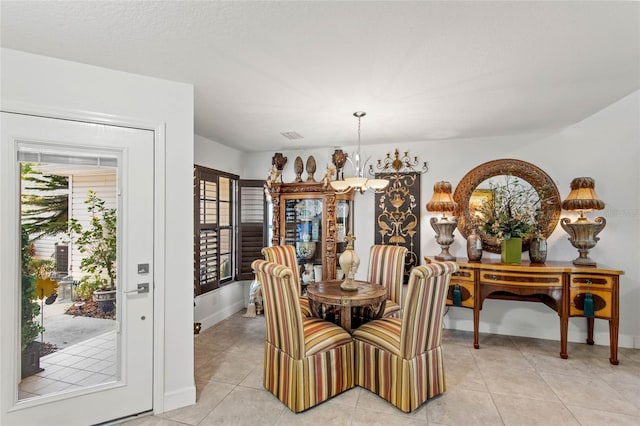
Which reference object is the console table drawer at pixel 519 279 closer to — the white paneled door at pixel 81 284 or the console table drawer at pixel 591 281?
the console table drawer at pixel 591 281

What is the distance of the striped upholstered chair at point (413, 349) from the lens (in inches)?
89.4

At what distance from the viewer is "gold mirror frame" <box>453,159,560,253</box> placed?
3781 millimetres

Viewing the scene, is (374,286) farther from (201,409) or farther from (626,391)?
(626,391)

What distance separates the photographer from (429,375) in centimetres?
246


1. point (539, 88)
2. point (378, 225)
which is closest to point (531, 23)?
point (539, 88)

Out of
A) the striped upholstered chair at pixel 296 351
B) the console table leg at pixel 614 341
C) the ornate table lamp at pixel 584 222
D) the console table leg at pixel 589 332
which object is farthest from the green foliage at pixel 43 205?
the console table leg at pixel 589 332

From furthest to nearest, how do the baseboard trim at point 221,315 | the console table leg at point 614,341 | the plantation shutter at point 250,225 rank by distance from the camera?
the plantation shutter at point 250,225
the baseboard trim at point 221,315
the console table leg at point 614,341

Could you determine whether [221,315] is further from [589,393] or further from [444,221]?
[589,393]

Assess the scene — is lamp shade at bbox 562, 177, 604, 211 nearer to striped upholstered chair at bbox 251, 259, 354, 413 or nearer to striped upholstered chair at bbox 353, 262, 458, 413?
striped upholstered chair at bbox 353, 262, 458, 413

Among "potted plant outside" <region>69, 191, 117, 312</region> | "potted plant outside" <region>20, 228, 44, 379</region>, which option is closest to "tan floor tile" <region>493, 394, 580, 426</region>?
"potted plant outside" <region>69, 191, 117, 312</region>

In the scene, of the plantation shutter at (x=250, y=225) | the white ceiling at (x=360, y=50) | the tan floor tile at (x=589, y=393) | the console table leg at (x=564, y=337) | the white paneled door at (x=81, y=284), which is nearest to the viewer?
the white ceiling at (x=360, y=50)

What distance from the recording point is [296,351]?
7.72 ft

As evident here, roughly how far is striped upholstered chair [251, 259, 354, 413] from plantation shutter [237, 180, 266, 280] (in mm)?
2233

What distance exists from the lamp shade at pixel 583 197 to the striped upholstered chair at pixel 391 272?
189cm
